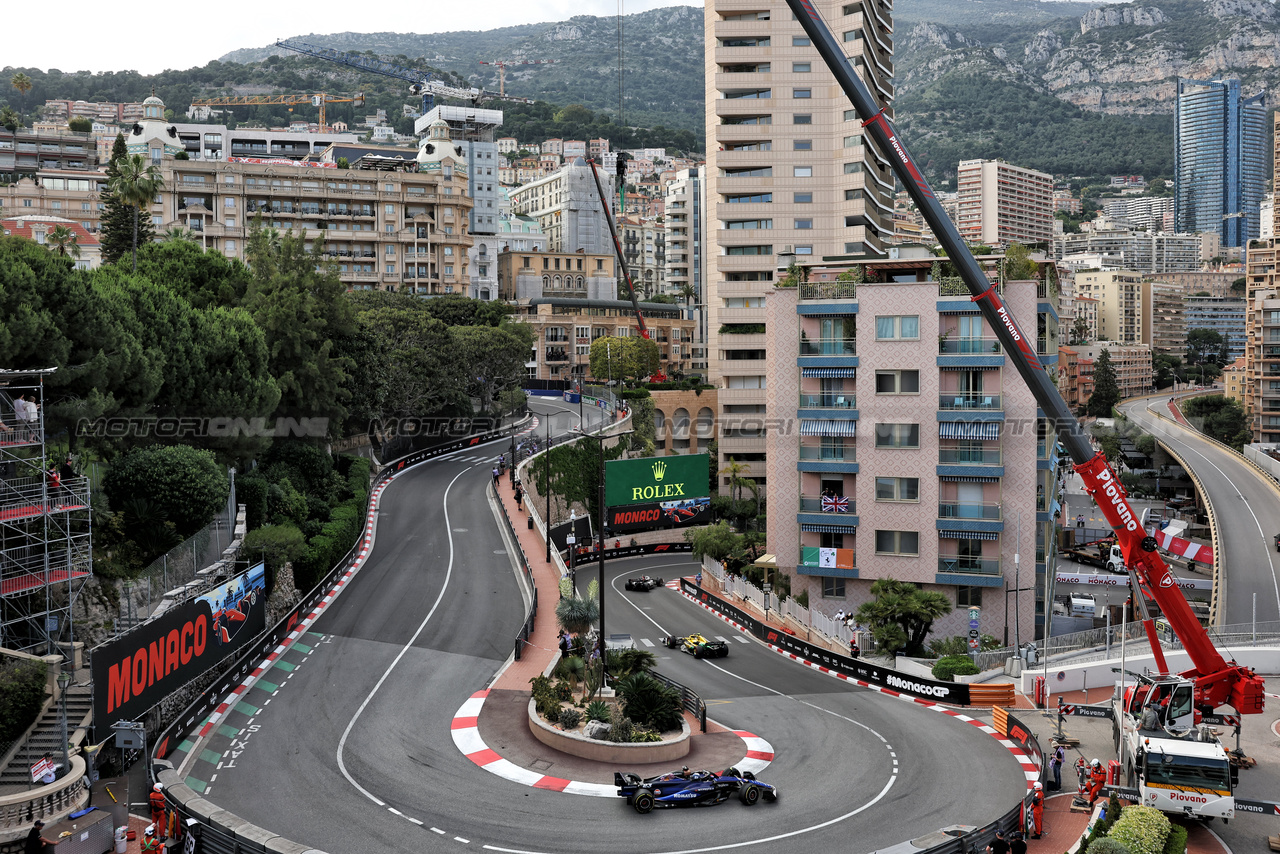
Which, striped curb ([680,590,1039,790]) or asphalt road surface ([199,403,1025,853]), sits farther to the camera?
striped curb ([680,590,1039,790])

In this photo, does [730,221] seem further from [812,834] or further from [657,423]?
[812,834]

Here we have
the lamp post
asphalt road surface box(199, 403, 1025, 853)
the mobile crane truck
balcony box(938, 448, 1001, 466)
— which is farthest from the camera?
balcony box(938, 448, 1001, 466)

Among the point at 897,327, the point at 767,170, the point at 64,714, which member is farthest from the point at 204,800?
the point at 767,170

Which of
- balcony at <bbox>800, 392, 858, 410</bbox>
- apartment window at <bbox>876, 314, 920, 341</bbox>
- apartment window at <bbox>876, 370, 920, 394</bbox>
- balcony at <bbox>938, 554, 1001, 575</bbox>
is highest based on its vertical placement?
apartment window at <bbox>876, 314, 920, 341</bbox>

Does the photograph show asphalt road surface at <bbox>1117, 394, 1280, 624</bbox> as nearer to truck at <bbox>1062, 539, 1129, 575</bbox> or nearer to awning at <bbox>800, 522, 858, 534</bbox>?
truck at <bbox>1062, 539, 1129, 575</bbox>

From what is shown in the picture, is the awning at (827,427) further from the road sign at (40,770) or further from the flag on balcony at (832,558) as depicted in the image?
the road sign at (40,770)

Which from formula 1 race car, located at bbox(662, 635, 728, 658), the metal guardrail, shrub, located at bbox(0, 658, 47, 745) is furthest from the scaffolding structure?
formula 1 race car, located at bbox(662, 635, 728, 658)

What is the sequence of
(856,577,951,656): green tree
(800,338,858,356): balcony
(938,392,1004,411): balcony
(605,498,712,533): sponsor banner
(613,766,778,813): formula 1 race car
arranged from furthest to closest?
(605,498,712,533): sponsor banner
(800,338,858,356): balcony
(938,392,1004,411): balcony
(856,577,951,656): green tree
(613,766,778,813): formula 1 race car
